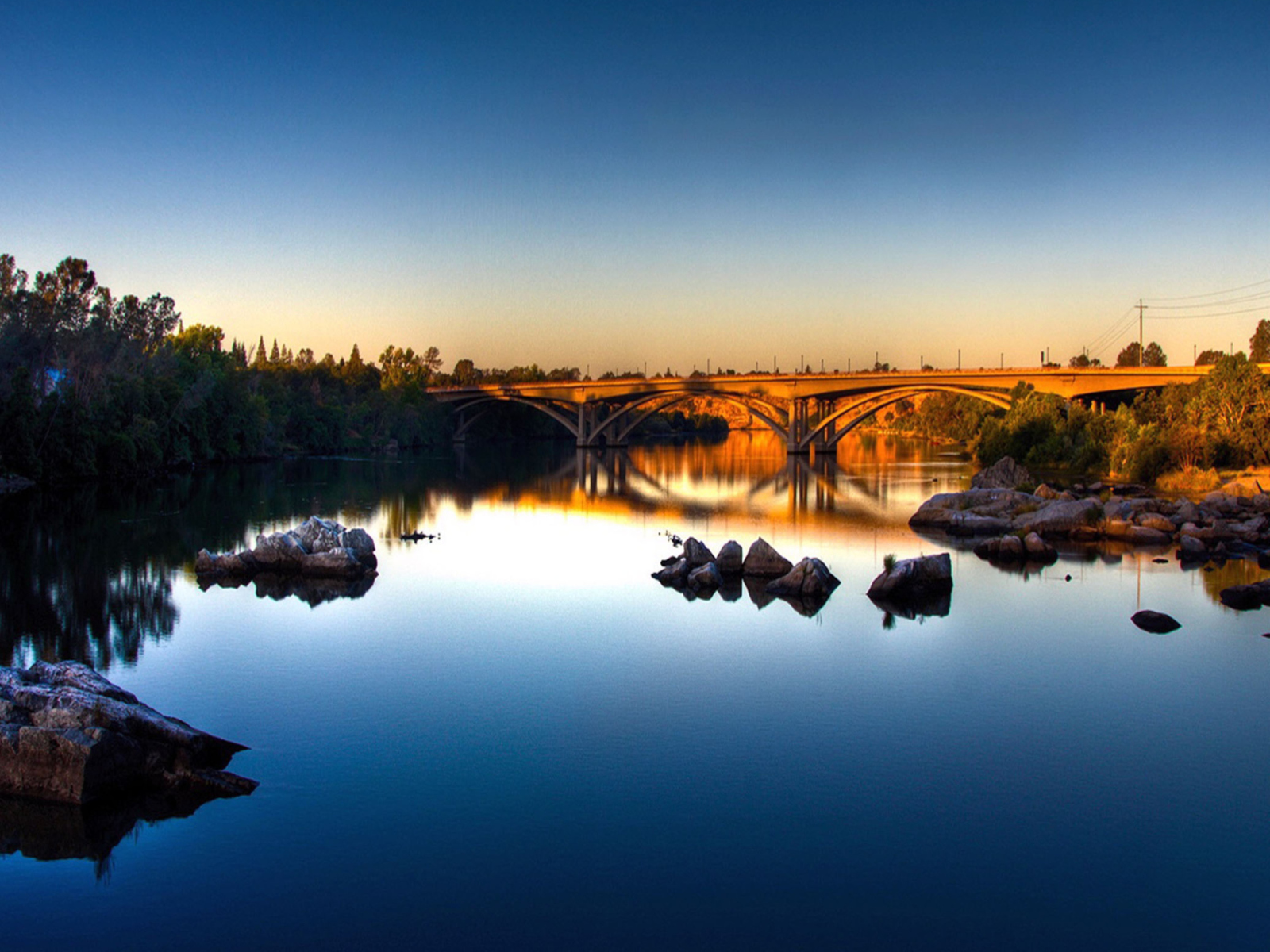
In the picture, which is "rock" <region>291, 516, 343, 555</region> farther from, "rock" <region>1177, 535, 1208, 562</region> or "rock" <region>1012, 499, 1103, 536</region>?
"rock" <region>1177, 535, 1208, 562</region>

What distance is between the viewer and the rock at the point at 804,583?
2205cm

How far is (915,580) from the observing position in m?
22.5

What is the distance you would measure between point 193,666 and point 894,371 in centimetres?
5988

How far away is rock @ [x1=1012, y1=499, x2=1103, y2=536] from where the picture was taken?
1244 inches

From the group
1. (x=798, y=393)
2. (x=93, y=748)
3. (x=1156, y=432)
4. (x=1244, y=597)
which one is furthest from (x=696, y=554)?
(x=798, y=393)

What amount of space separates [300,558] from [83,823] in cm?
1464

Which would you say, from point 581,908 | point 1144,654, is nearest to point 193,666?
point 581,908

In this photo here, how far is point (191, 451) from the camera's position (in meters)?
61.7

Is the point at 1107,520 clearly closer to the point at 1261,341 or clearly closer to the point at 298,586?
the point at 298,586

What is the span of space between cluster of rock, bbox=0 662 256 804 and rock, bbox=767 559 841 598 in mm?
13140

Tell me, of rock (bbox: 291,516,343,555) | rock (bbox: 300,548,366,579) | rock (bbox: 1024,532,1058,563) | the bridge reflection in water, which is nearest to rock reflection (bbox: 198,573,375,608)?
rock (bbox: 300,548,366,579)

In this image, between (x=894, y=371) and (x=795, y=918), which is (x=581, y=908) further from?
(x=894, y=371)

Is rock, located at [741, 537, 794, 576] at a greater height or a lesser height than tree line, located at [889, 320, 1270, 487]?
lesser

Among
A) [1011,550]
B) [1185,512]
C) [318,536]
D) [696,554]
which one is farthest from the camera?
[1185,512]
